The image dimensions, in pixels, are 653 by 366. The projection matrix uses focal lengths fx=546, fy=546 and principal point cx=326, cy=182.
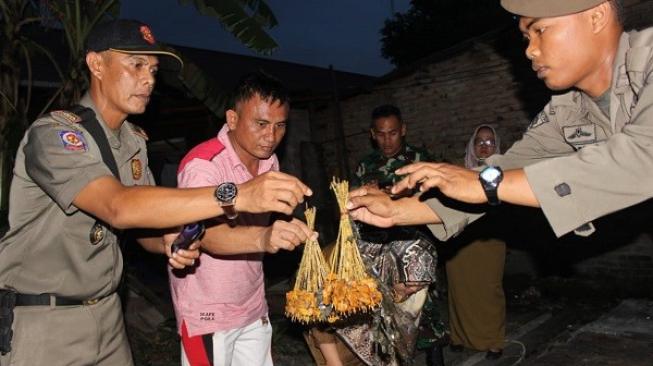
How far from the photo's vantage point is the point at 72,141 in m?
2.42

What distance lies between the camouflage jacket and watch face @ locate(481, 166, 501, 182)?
2773mm

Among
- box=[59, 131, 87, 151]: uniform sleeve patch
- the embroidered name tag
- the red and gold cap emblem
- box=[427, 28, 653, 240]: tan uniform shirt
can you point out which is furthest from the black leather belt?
the embroidered name tag

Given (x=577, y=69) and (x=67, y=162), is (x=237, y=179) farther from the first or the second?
(x=577, y=69)

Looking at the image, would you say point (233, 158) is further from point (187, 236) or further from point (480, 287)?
point (480, 287)

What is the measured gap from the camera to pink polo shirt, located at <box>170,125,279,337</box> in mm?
3279

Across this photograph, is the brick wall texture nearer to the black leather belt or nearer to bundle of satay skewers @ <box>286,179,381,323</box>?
bundle of satay skewers @ <box>286,179,381,323</box>

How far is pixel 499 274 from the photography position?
5.88 m

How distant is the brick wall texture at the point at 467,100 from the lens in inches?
334

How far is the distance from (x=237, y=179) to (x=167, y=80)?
332cm

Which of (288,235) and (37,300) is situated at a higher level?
(288,235)

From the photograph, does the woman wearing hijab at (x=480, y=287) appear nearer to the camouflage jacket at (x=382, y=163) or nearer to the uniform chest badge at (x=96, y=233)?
the camouflage jacket at (x=382, y=163)

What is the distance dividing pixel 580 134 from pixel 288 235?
172 centimetres

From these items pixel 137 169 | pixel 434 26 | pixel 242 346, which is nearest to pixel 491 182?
pixel 137 169

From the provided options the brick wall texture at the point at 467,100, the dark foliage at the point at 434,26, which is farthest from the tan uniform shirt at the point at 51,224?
the dark foliage at the point at 434,26
